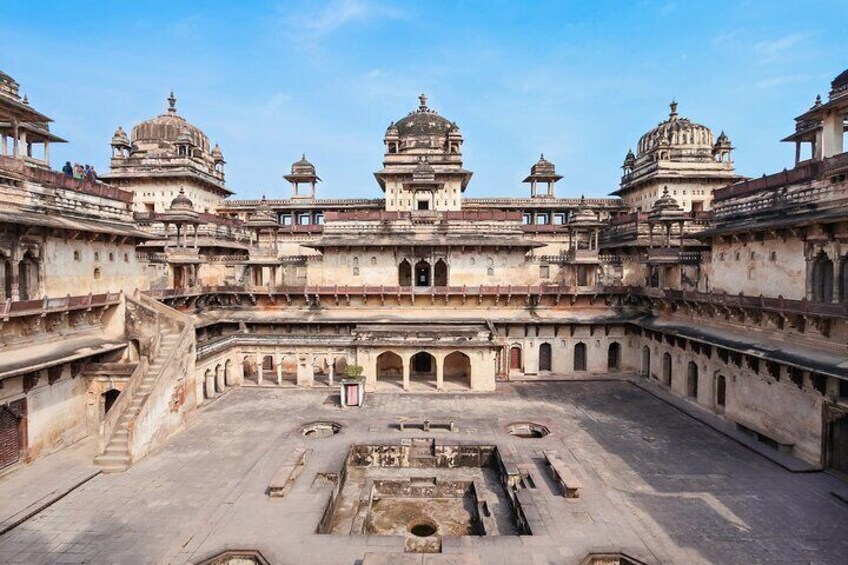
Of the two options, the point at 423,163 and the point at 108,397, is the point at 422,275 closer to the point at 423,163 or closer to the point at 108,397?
the point at 423,163

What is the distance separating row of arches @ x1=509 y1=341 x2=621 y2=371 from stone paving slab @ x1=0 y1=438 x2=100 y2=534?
74.7ft

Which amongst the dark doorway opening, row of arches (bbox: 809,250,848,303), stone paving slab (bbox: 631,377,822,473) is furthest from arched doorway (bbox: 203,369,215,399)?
row of arches (bbox: 809,250,848,303)

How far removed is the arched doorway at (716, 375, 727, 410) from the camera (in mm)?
22484

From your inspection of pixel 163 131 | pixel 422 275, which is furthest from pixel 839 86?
pixel 163 131

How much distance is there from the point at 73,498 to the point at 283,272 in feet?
68.4

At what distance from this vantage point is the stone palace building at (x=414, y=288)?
18.3m

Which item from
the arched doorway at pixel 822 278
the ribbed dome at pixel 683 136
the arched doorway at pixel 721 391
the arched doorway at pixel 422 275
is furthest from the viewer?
the ribbed dome at pixel 683 136

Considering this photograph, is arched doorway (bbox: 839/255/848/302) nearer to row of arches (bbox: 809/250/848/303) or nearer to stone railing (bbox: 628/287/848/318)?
row of arches (bbox: 809/250/848/303)

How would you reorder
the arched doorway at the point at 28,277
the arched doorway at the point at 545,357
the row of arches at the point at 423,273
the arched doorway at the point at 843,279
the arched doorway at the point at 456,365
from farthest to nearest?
the row of arches at the point at 423,273, the arched doorway at the point at 545,357, the arched doorway at the point at 456,365, the arched doorway at the point at 28,277, the arched doorway at the point at 843,279

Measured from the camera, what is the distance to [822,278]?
18734 mm

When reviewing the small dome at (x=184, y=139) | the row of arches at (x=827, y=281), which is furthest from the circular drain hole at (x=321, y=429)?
the small dome at (x=184, y=139)

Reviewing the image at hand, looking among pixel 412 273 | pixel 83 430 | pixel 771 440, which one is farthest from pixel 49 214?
pixel 771 440

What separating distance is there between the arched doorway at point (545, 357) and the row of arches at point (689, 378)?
230 inches

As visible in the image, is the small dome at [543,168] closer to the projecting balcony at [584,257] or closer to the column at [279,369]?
the projecting balcony at [584,257]
